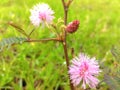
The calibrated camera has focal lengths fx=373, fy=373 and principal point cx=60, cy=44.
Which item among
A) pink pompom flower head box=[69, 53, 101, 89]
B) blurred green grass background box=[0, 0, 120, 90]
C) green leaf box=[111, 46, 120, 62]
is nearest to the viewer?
pink pompom flower head box=[69, 53, 101, 89]

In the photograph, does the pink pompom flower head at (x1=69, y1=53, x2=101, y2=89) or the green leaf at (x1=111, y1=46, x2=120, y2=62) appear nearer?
the pink pompom flower head at (x1=69, y1=53, x2=101, y2=89)

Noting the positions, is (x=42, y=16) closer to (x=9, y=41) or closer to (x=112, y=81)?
(x=9, y=41)

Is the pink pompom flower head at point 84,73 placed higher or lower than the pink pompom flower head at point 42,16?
lower

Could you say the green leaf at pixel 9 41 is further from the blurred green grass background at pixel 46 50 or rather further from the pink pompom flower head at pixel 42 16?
the blurred green grass background at pixel 46 50

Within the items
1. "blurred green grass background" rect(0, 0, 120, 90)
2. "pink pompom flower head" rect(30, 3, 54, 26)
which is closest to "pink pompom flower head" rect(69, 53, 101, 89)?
"pink pompom flower head" rect(30, 3, 54, 26)

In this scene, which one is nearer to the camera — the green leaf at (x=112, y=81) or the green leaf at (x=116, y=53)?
the green leaf at (x=112, y=81)

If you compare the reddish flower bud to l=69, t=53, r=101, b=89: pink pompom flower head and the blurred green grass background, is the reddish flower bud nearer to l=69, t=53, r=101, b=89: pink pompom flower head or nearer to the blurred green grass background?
l=69, t=53, r=101, b=89: pink pompom flower head

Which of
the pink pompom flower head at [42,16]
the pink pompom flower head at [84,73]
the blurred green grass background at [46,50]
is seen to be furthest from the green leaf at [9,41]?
the blurred green grass background at [46,50]
